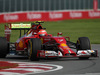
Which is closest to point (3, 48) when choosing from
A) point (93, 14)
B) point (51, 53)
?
point (51, 53)

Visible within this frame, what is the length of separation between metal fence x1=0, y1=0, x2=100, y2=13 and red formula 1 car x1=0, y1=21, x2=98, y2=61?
3264 cm

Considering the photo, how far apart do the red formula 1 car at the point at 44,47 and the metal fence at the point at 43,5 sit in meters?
32.6

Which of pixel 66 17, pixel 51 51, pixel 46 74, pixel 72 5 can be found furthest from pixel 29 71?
pixel 72 5

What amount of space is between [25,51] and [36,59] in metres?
0.99

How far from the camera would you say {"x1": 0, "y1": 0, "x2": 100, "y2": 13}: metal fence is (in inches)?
1949

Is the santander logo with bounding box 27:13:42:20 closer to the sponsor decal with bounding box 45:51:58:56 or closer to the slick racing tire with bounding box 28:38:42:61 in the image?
the slick racing tire with bounding box 28:38:42:61

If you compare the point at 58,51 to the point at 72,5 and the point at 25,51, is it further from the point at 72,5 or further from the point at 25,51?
the point at 72,5

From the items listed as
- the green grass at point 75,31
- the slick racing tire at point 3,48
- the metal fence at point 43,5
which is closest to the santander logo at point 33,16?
the metal fence at point 43,5

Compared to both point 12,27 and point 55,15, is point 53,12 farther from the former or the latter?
point 12,27

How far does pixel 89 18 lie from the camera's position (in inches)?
2111

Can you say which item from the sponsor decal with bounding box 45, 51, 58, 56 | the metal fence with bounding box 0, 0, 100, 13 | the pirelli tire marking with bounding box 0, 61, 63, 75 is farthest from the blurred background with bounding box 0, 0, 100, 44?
the pirelli tire marking with bounding box 0, 61, 63, 75

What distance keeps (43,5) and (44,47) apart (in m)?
40.9

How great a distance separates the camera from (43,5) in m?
54.8

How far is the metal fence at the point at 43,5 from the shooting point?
49.5 metres
